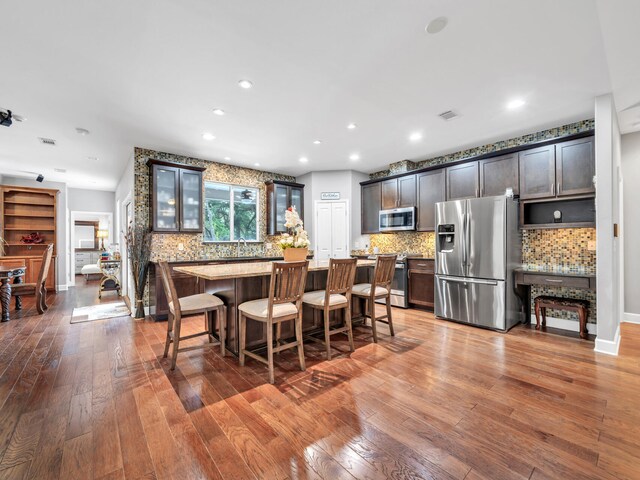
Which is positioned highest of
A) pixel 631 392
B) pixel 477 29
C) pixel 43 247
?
pixel 477 29

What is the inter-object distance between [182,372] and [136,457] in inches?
42.3

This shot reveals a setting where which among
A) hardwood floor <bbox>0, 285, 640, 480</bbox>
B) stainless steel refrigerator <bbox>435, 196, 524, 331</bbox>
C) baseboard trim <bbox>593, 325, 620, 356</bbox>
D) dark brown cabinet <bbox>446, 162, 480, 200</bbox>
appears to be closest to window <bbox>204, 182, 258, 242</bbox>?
hardwood floor <bbox>0, 285, 640, 480</bbox>

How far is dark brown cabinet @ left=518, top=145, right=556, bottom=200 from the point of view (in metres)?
3.84

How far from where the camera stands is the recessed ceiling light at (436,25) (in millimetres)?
2039

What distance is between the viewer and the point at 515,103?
329cm

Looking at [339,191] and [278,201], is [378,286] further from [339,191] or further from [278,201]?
[278,201]

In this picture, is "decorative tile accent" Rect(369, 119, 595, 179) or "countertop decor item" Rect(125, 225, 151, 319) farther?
"countertop decor item" Rect(125, 225, 151, 319)

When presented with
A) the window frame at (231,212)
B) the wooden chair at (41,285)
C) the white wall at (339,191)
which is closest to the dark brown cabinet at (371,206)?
the white wall at (339,191)

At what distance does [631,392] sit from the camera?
89.7 inches

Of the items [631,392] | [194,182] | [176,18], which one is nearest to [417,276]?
[631,392]

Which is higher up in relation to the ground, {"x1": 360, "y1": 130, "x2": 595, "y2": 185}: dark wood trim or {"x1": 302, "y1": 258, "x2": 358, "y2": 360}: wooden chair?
{"x1": 360, "y1": 130, "x2": 595, "y2": 185}: dark wood trim

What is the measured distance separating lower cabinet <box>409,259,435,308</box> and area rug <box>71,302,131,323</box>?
193 inches

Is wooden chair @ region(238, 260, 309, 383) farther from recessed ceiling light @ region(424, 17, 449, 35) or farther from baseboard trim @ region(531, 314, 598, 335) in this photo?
baseboard trim @ region(531, 314, 598, 335)

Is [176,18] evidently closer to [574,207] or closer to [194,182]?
[194,182]
